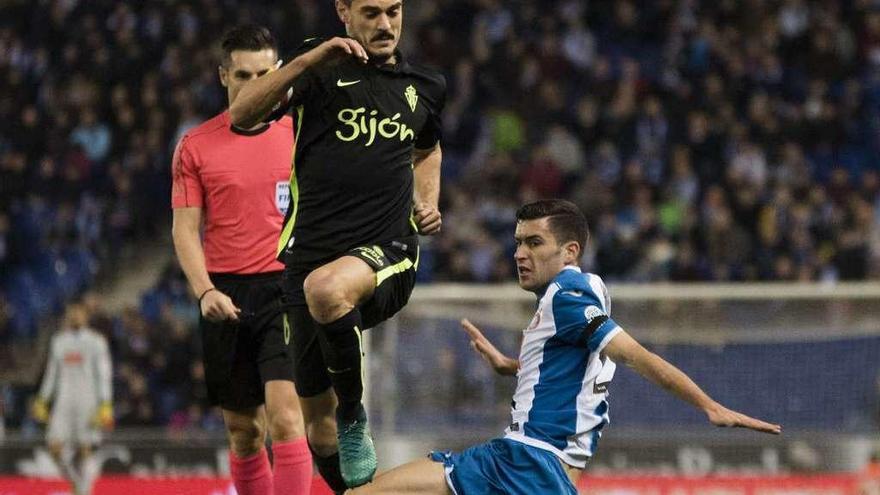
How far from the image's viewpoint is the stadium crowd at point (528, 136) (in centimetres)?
1527

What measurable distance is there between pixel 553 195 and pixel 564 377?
10639 millimetres

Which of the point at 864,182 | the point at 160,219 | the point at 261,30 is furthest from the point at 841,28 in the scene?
the point at 261,30

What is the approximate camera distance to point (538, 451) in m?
5.91

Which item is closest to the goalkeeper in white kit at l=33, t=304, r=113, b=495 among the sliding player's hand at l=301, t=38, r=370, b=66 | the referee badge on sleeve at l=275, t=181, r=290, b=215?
the referee badge on sleeve at l=275, t=181, r=290, b=215

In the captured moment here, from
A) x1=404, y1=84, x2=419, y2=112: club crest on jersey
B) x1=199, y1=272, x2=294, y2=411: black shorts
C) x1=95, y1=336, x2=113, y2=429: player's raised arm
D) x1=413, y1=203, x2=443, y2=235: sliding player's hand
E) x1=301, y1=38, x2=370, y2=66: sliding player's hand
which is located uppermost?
x1=301, y1=38, x2=370, y2=66: sliding player's hand

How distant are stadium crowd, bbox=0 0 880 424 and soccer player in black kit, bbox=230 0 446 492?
29.1ft

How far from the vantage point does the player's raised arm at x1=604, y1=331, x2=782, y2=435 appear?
5273mm

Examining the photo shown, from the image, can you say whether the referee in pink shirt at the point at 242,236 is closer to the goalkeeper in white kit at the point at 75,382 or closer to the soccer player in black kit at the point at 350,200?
the soccer player in black kit at the point at 350,200

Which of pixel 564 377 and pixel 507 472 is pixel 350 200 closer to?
pixel 564 377

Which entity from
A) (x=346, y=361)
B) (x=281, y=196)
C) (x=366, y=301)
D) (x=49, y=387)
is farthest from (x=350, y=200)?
(x=49, y=387)

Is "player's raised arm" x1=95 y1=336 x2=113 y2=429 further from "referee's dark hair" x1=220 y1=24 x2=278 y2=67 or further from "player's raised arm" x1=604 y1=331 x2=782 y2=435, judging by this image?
"player's raised arm" x1=604 y1=331 x2=782 y2=435

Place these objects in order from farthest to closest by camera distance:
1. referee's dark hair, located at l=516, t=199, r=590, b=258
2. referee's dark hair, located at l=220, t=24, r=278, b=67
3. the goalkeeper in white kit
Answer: the goalkeeper in white kit, referee's dark hair, located at l=220, t=24, r=278, b=67, referee's dark hair, located at l=516, t=199, r=590, b=258

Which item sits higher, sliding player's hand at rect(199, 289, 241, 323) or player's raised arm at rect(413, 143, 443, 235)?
player's raised arm at rect(413, 143, 443, 235)

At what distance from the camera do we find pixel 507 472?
19.4 ft
